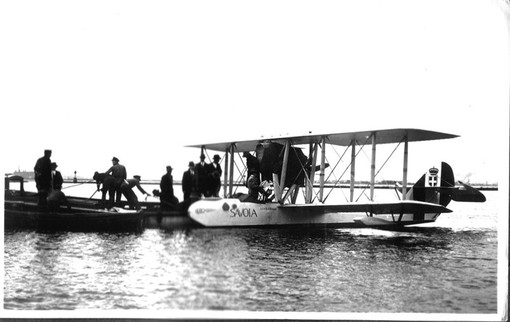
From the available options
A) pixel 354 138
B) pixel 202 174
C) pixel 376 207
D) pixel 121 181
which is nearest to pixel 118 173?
pixel 121 181

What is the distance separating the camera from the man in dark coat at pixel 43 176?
391cm

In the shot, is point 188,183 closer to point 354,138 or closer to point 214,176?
point 214,176

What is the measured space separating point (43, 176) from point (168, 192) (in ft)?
3.40

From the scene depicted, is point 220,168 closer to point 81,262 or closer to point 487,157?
point 81,262

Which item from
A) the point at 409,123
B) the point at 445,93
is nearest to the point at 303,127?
the point at 409,123

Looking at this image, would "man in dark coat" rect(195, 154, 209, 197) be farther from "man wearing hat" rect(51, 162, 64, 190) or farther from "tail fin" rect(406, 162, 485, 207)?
"tail fin" rect(406, 162, 485, 207)

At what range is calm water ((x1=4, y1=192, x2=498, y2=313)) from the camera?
151 inches

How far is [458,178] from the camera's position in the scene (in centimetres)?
507

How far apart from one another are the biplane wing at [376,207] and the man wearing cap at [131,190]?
1.99 meters

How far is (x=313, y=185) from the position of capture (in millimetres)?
5484

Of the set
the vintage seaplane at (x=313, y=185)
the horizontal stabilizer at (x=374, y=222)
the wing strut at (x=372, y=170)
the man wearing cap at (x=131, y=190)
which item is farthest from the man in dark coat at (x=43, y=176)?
the horizontal stabilizer at (x=374, y=222)

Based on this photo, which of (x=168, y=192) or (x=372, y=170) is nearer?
(x=168, y=192)

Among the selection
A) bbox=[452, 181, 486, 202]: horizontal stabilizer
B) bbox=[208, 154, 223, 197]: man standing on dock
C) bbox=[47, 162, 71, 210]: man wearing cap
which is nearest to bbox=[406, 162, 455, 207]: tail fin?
bbox=[452, 181, 486, 202]: horizontal stabilizer

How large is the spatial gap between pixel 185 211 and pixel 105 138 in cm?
92
